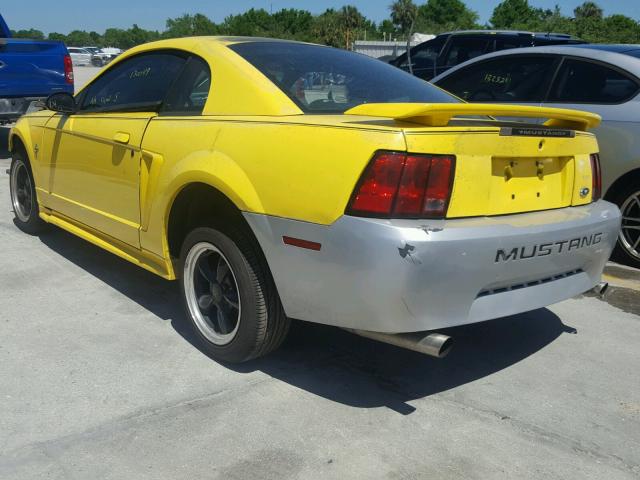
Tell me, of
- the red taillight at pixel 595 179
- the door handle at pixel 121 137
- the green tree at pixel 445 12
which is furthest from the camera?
the green tree at pixel 445 12

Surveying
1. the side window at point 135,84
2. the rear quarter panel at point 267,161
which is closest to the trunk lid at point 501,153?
the rear quarter panel at point 267,161

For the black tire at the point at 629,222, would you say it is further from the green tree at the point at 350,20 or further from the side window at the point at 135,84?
the green tree at the point at 350,20

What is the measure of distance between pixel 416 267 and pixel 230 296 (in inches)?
46.9

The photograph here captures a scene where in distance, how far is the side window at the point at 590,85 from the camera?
5.02 meters

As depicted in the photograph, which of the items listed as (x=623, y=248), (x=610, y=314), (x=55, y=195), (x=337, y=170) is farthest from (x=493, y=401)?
(x=55, y=195)

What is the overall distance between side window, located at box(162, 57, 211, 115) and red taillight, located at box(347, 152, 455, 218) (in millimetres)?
1271

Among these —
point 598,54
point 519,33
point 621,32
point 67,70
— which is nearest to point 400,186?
point 598,54

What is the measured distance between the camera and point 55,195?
4.77m

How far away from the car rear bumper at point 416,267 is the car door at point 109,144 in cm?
116

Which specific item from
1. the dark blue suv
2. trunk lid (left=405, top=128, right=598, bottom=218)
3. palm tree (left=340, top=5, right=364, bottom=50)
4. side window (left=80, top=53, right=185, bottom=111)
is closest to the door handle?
side window (left=80, top=53, right=185, bottom=111)

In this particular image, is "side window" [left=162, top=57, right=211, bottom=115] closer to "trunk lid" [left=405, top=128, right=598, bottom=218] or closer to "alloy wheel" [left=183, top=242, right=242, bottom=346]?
"alloy wheel" [left=183, top=242, right=242, bottom=346]

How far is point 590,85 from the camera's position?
5.24 m

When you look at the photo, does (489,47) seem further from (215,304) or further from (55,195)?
(215,304)

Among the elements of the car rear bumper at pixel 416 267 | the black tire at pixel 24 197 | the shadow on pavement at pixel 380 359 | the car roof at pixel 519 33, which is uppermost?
the car roof at pixel 519 33
